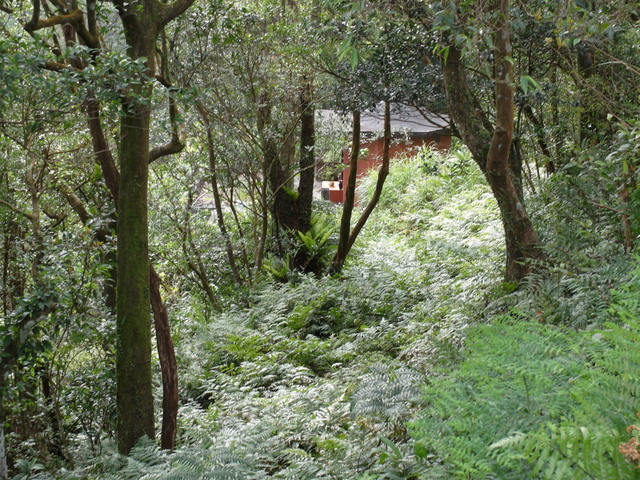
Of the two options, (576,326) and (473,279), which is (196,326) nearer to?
(473,279)

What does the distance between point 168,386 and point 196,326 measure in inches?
178

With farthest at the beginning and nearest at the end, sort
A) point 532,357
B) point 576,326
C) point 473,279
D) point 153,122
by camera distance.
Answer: point 153,122
point 473,279
point 576,326
point 532,357

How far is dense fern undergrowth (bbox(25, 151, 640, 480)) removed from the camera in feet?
7.27

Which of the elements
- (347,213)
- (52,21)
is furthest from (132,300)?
(347,213)

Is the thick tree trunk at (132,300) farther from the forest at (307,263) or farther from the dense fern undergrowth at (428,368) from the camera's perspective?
the dense fern undergrowth at (428,368)

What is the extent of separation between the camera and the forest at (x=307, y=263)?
3.01 meters

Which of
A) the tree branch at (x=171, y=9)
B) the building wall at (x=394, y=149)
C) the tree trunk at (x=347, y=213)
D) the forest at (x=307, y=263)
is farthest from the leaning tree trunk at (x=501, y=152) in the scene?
the building wall at (x=394, y=149)

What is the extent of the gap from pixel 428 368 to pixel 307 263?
8.24m

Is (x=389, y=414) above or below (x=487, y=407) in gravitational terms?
below

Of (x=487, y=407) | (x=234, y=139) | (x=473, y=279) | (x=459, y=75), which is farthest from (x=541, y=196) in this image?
(x=487, y=407)

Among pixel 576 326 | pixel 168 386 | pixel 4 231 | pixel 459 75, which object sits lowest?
pixel 168 386

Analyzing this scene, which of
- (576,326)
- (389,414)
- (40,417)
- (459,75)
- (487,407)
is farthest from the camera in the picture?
(459,75)

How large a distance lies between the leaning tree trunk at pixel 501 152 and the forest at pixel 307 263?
3cm

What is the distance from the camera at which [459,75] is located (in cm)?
693
